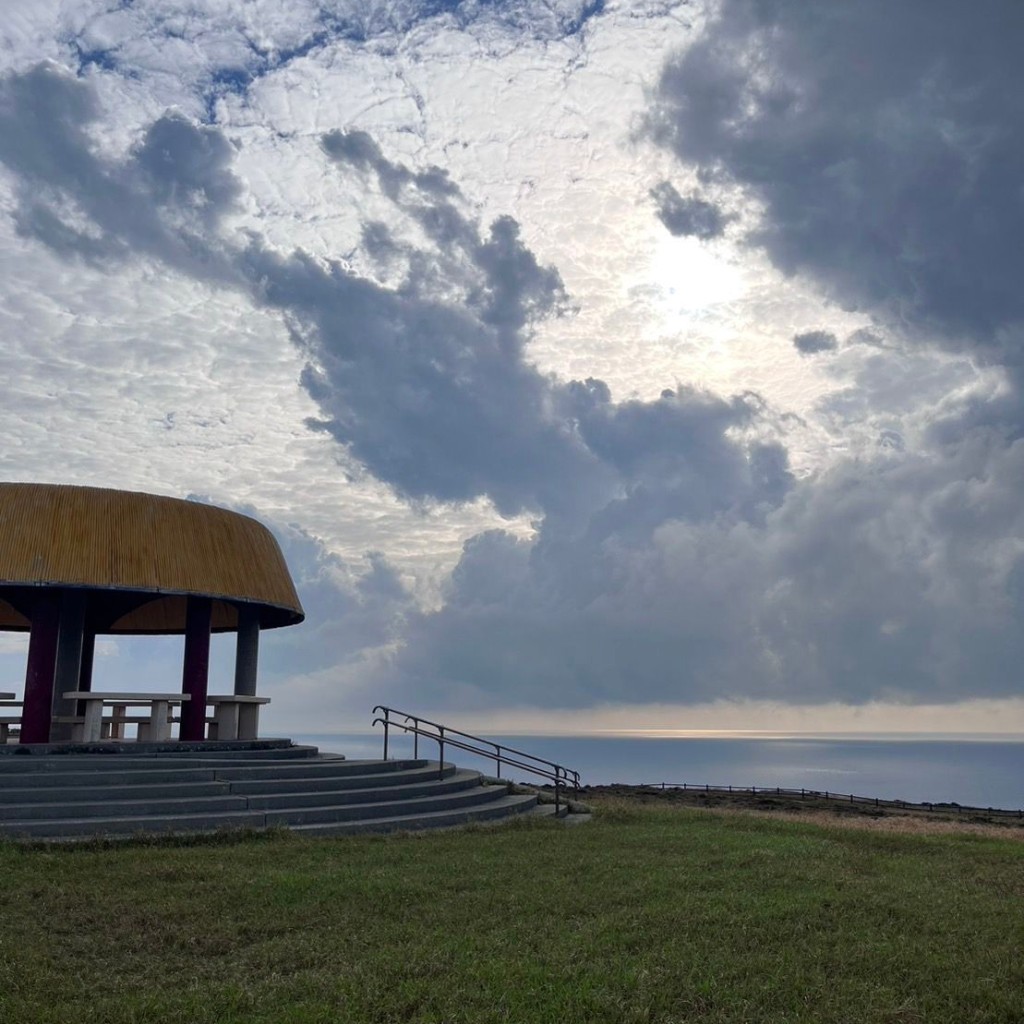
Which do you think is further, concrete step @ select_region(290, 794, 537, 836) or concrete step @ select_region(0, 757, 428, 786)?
concrete step @ select_region(0, 757, 428, 786)

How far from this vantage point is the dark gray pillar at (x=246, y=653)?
21.3 metres

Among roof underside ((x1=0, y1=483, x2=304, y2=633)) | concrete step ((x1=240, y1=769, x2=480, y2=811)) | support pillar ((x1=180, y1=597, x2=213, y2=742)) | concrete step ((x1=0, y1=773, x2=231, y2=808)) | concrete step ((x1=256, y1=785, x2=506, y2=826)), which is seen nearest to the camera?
concrete step ((x1=0, y1=773, x2=231, y2=808))

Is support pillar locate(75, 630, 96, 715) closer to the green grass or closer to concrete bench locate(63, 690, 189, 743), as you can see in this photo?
concrete bench locate(63, 690, 189, 743)

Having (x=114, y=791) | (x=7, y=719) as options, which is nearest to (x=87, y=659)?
(x=7, y=719)

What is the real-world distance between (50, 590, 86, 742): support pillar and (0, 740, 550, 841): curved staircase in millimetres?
2177

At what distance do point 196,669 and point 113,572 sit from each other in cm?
334

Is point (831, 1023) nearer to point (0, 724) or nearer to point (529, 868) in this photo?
point (529, 868)

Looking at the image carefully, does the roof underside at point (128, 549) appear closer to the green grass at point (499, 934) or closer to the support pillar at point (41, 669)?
the support pillar at point (41, 669)

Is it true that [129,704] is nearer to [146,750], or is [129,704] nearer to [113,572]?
[146,750]

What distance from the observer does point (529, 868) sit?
11.7m

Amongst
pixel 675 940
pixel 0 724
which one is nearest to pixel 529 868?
pixel 675 940

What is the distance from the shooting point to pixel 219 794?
1530cm

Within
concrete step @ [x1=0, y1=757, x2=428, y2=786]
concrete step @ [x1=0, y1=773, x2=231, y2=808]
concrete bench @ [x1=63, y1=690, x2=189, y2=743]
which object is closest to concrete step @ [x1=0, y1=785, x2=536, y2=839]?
concrete step @ [x1=0, y1=773, x2=231, y2=808]

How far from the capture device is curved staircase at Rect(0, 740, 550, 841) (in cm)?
1360
